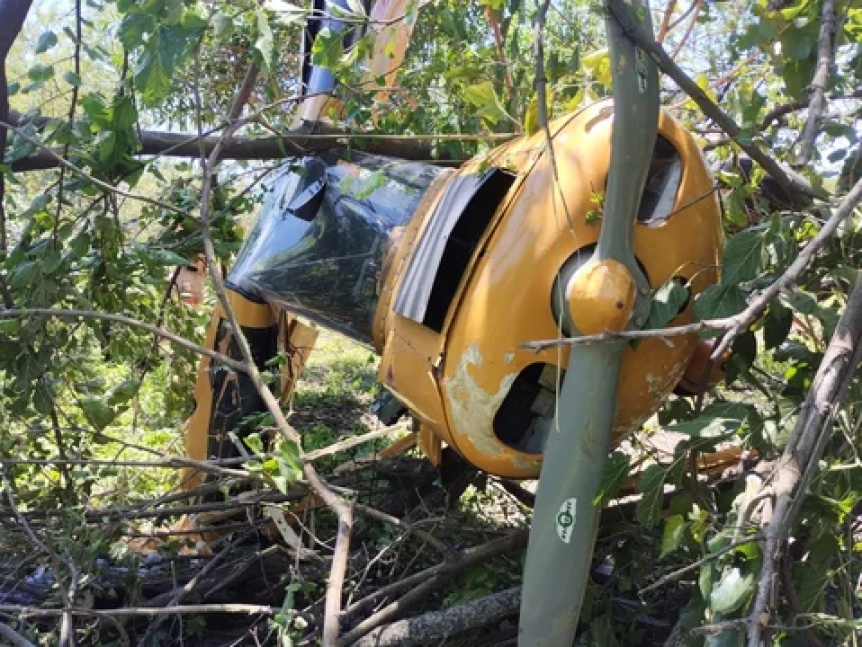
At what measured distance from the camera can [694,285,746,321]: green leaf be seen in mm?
1497

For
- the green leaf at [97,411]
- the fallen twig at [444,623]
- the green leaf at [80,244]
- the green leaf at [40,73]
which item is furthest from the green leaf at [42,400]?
the fallen twig at [444,623]

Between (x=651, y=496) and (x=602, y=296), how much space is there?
1.28 ft

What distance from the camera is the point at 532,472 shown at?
5.97ft

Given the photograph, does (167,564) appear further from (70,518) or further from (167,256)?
(167,256)

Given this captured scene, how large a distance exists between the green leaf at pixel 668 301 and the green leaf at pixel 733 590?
0.54 m

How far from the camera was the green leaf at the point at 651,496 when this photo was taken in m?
1.58

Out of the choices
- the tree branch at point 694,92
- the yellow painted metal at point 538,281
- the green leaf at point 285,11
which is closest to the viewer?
the tree branch at point 694,92

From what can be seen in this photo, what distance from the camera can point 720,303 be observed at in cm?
150

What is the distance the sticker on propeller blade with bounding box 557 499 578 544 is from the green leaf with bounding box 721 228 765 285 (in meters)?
0.49

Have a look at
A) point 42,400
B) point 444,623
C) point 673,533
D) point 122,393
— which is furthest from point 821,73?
point 42,400

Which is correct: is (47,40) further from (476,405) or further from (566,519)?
(566,519)

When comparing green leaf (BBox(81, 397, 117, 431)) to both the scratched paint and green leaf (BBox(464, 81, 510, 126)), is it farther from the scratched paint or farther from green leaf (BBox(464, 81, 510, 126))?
green leaf (BBox(464, 81, 510, 126))

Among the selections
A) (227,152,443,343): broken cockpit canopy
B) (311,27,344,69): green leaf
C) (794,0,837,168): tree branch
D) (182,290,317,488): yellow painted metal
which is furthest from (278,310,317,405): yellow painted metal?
(794,0,837,168): tree branch

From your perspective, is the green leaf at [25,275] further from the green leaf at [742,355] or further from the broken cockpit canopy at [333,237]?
the green leaf at [742,355]
